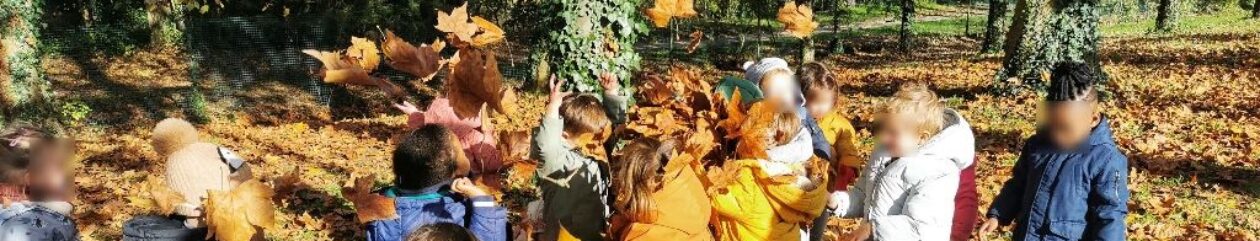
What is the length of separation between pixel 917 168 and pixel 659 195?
886 millimetres

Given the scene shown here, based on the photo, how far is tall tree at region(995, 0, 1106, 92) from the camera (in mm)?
9938

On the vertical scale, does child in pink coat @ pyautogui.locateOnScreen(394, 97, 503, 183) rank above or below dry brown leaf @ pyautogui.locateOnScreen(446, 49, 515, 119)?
below

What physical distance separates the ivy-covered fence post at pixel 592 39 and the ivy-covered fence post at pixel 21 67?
6144mm

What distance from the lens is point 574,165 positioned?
10.7ft

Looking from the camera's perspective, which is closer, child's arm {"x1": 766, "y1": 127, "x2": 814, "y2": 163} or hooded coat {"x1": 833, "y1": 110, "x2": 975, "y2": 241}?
hooded coat {"x1": 833, "y1": 110, "x2": 975, "y2": 241}

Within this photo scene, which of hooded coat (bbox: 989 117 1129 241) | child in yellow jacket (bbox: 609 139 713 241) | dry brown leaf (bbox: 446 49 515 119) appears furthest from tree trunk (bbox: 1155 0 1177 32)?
dry brown leaf (bbox: 446 49 515 119)

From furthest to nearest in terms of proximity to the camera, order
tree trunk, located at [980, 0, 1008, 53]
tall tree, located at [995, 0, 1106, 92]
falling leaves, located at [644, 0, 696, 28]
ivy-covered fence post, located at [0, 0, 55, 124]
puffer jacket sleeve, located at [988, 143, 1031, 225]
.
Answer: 1. tree trunk, located at [980, 0, 1008, 53]
2. tall tree, located at [995, 0, 1106, 92]
3. ivy-covered fence post, located at [0, 0, 55, 124]
4. falling leaves, located at [644, 0, 696, 28]
5. puffer jacket sleeve, located at [988, 143, 1031, 225]

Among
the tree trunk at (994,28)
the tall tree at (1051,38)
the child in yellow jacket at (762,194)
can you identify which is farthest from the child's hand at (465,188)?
the tree trunk at (994,28)

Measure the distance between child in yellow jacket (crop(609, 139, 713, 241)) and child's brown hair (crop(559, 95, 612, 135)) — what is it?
0.98 ft

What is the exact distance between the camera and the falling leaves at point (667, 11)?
3871 millimetres

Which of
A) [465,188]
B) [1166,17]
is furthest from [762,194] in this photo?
[1166,17]

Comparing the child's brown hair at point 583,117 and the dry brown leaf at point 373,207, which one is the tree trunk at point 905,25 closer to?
the child's brown hair at point 583,117

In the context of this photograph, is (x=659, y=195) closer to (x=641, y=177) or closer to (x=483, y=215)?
(x=641, y=177)

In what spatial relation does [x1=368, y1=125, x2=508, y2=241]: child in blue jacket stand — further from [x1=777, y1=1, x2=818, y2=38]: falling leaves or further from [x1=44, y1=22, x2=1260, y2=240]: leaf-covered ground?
[x1=777, y1=1, x2=818, y2=38]: falling leaves
